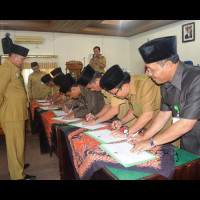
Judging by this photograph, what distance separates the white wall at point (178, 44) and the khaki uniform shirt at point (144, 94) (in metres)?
4.95

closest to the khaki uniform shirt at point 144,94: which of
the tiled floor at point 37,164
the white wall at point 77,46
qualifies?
the tiled floor at point 37,164

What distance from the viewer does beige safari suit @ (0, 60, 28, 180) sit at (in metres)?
2.55

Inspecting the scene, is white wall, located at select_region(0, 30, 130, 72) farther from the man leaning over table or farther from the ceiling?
the man leaning over table

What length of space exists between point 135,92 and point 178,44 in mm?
5695

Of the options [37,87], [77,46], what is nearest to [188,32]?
[77,46]

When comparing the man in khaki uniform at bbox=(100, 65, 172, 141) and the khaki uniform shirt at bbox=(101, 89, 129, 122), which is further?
the khaki uniform shirt at bbox=(101, 89, 129, 122)

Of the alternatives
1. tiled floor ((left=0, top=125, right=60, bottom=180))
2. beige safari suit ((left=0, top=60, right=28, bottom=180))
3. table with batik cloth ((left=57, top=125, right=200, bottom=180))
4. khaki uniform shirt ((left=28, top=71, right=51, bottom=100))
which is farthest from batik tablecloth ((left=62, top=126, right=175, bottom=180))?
khaki uniform shirt ((left=28, top=71, right=51, bottom=100))

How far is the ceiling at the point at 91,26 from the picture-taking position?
666cm

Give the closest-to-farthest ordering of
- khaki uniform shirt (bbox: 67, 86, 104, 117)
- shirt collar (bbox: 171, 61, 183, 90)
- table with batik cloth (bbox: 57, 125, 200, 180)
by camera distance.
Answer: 1. table with batik cloth (bbox: 57, 125, 200, 180)
2. shirt collar (bbox: 171, 61, 183, 90)
3. khaki uniform shirt (bbox: 67, 86, 104, 117)

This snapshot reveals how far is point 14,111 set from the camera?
8.48 feet

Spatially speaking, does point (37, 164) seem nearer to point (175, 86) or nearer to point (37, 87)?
point (175, 86)

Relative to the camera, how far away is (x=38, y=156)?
143 inches

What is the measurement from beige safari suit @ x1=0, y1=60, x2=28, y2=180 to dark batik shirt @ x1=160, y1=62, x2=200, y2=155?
6.37 ft

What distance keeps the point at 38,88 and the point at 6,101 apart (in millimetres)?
3680
